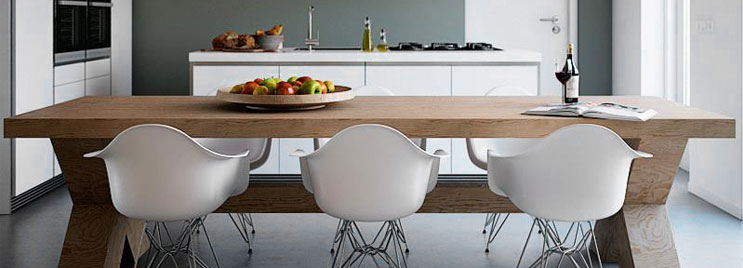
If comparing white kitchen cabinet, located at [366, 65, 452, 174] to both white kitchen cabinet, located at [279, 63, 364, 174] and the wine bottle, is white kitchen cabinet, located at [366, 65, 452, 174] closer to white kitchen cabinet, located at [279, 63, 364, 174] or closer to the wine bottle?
white kitchen cabinet, located at [279, 63, 364, 174]

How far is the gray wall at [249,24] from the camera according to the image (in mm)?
7996

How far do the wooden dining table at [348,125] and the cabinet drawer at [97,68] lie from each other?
2353 mm

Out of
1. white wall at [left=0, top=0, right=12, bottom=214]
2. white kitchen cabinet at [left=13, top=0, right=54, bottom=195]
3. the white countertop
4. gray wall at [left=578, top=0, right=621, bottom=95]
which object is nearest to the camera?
white wall at [left=0, top=0, right=12, bottom=214]

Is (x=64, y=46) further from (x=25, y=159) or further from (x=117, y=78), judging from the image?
(x=117, y=78)

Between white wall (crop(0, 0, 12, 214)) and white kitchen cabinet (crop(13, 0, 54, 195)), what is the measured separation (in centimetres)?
4

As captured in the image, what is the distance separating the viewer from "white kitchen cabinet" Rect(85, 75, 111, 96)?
664 cm

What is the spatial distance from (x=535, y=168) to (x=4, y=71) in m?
3.29

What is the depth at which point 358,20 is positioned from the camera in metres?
8.05

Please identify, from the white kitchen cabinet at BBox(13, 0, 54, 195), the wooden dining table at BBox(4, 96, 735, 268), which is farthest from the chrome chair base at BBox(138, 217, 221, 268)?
the white kitchen cabinet at BBox(13, 0, 54, 195)

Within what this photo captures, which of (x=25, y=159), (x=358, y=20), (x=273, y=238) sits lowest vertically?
(x=273, y=238)

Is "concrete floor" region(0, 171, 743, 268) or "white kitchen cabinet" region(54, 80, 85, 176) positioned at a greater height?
"white kitchen cabinet" region(54, 80, 85, 176)

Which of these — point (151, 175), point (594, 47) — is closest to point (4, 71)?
point (151, 175)

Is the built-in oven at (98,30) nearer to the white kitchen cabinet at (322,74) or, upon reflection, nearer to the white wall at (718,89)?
the white kitchen cabinet at (322,74)

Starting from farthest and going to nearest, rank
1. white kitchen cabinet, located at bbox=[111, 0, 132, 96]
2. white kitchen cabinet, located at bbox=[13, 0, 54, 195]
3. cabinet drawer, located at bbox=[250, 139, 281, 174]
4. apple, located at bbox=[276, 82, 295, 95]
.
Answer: white kitchen cabinet, located at bbox=[111, 0, 132, 96] → cabinet drawer, located at bbox=[250, 139, 281, 174] → white kitchen cabinet, located at bbox=[13, 0, 54, 195] → apple, located at bbox=[276, 82, 295, 95]
